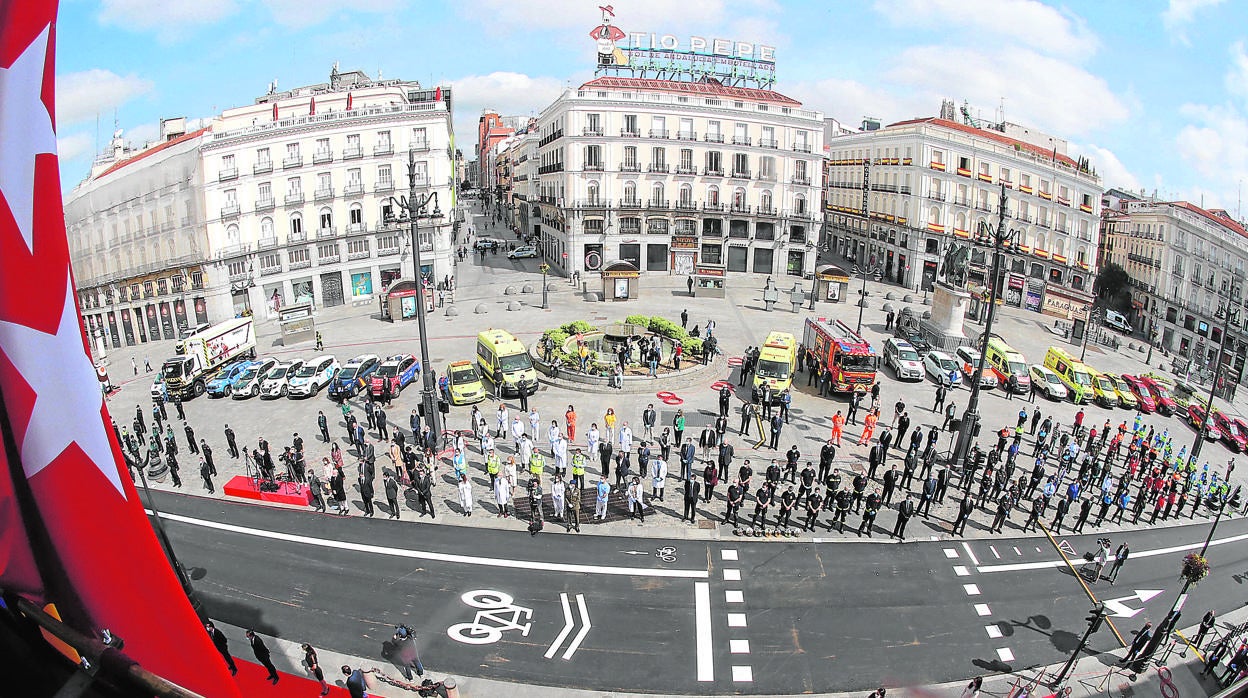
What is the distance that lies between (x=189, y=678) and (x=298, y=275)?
47480mm

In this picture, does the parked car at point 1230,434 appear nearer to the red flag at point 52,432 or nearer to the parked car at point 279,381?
the red flag at point 52,432

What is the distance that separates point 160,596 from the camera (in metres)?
3.88

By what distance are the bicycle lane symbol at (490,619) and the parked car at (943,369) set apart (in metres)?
24.0

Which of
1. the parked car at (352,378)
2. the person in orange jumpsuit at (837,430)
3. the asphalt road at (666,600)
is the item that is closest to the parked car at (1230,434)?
the asphalt road at (666,600)

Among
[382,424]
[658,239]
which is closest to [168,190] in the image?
[382,424]

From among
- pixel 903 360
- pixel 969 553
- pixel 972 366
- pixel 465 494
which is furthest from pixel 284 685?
pixel 972 366

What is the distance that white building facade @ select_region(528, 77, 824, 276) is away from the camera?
174ft

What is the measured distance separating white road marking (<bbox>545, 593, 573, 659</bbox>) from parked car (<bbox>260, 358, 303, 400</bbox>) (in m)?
18.5

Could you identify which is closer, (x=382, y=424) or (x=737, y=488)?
(x=737, y=488)

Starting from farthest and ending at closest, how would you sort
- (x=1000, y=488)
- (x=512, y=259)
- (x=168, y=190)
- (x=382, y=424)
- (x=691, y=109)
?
(x=512, y=259), (x=691, y=109), (x=168, y=190), (x=382, y=424), (x=1000, y=488)

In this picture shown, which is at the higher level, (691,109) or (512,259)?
(691,109)

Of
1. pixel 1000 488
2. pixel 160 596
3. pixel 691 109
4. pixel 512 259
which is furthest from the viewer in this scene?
pixel 512 259

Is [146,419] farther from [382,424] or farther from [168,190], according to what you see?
[168,190]

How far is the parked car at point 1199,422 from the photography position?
27922mm
